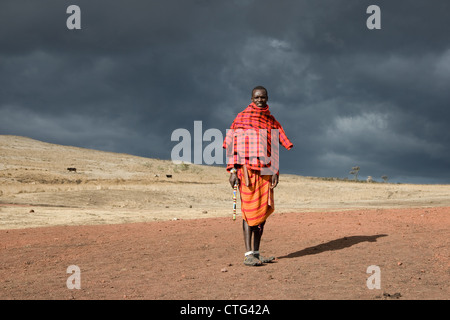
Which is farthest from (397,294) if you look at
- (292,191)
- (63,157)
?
(63,157)

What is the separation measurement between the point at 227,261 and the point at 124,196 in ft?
66.2

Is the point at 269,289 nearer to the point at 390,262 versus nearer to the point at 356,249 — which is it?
the point at 390,262

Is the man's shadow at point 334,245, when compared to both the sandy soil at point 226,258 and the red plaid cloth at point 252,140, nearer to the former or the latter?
the sandy soil at point 226,258

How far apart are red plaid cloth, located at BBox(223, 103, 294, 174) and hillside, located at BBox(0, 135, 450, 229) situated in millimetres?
9736

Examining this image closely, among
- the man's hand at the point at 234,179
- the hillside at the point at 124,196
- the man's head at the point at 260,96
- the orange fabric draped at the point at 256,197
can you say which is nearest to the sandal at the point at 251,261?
the orange fabric draped at the point at 256,197

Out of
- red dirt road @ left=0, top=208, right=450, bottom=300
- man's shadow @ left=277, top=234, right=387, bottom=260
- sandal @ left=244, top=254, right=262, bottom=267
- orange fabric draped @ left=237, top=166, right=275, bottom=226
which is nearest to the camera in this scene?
red dirt road @ left=0, top=208, right=450, bottom=300

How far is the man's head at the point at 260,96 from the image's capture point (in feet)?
24.0

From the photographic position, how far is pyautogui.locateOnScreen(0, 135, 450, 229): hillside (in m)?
18.1

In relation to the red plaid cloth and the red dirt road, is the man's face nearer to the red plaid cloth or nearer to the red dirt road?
the red plaid cloth

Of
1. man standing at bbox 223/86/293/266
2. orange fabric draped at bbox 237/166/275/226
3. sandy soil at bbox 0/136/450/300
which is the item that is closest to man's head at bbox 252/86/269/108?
man standing at bbox 223/86/293/266

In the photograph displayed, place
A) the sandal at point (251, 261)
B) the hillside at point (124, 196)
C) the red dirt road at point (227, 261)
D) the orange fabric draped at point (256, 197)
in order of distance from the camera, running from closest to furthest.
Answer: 1. the red dirt road at point (227, 261)
2. the sandal at point (251, 261)
3. the orange fabric draped at point (256, 197)
4. the hillside at point (124, 196)

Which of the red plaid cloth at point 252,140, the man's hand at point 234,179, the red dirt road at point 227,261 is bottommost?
the red dirt road at point 227,261

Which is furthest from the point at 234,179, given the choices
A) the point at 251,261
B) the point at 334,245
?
the point at 334,245

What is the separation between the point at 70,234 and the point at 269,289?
7218 millimetres
